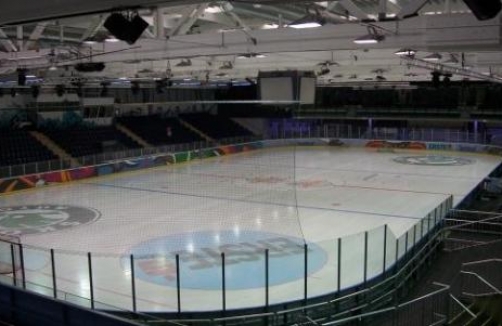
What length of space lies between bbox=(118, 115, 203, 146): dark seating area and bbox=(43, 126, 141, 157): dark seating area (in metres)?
1.89

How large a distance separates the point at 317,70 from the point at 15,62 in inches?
385

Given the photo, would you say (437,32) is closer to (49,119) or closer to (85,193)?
(85,193)

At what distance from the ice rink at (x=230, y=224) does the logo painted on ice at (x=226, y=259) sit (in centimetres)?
3

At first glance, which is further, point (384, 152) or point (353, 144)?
point (353, 144)

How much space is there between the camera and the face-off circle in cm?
2711

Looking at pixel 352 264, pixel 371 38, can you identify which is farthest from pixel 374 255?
pixel 371 38

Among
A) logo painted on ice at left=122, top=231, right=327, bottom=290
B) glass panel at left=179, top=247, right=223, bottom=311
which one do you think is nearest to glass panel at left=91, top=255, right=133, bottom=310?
logo painted on ice at left=122, top=231, right=327, bottom=290

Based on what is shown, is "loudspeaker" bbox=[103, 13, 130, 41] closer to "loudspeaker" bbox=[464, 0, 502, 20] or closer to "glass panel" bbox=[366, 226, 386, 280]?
"loudspeaker" bbox=[464, 0, 502, 20]

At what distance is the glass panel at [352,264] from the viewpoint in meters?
8.54

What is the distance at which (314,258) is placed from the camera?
985cm

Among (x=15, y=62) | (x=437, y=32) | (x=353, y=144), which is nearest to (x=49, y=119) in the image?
(x=15, y=62)

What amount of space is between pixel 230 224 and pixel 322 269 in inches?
194

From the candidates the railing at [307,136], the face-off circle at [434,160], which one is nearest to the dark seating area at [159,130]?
the railing at [307,136]

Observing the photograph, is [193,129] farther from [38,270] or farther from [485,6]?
[485,6]
